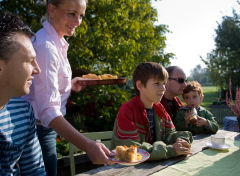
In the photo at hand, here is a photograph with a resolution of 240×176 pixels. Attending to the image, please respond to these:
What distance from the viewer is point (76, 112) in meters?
5.55

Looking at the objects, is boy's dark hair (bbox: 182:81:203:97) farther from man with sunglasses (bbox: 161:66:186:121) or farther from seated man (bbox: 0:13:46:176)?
seated man (bbox: 0:13:46:176)

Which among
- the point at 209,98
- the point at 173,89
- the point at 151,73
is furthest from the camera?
the point at 209,98

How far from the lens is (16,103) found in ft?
4.82

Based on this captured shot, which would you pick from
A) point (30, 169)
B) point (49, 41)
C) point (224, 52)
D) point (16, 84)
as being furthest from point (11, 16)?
point (224, 52)

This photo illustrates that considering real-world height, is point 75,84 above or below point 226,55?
Answer: below

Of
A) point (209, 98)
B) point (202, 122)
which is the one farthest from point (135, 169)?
point (209, 98)

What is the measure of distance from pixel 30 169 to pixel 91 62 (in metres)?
4.53

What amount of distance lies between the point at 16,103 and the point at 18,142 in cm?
25

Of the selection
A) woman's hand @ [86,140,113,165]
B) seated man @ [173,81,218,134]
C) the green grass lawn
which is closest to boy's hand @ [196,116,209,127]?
seated man @ [173,81,218,134]

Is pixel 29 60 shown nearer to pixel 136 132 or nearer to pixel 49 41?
pixel 49 41

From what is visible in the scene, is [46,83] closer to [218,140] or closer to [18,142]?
[18,142]

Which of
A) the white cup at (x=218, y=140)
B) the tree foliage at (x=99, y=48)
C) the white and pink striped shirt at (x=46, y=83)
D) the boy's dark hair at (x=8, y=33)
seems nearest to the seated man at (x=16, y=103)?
the boy's dark hair at (x=8, y=33)

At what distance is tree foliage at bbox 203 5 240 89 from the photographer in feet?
62.2

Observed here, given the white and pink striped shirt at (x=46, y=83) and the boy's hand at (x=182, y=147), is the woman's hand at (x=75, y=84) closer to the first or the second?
the white and pink striped shirt at (x=46, y=83)
